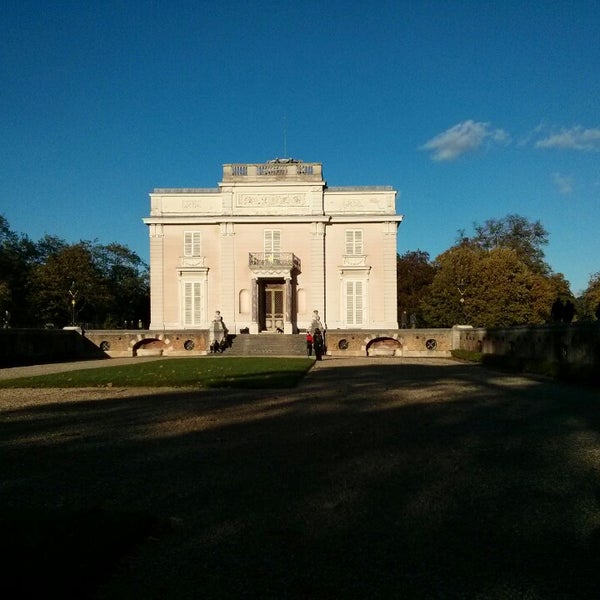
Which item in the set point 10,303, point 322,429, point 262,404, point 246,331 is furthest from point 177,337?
point 322,429

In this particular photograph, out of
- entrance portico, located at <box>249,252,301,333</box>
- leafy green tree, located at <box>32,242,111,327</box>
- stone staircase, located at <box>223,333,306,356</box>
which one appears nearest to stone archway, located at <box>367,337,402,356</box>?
stone staircase, located at <box>223,333,306,356</box>

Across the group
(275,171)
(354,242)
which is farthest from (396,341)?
(275,171)

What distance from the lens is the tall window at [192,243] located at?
1559 inches

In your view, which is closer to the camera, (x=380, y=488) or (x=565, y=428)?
(x=380, y=488)

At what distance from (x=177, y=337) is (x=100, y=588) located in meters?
32.5

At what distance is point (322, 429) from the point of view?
8.19 metres

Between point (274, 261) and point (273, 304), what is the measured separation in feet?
9.79

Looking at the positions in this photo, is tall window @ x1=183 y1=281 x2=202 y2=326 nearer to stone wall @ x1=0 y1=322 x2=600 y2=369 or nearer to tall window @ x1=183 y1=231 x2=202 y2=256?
tall window @ x1=183 y1=231 x2=202 y2=256

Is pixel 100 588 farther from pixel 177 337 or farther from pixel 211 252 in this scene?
pixel 211 252

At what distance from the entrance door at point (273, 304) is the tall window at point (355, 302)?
438 cm

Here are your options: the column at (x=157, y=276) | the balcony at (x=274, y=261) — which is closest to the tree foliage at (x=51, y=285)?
the column at (x=157, y=276)

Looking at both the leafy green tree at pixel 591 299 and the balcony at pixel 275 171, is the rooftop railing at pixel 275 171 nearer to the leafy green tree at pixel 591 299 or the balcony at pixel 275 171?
the balcony at pixel 275 171

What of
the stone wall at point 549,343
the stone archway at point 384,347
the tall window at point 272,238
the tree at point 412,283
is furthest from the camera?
the tree at point 412,283

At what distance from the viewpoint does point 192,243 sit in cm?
3962
